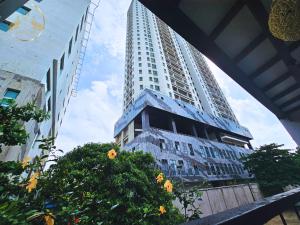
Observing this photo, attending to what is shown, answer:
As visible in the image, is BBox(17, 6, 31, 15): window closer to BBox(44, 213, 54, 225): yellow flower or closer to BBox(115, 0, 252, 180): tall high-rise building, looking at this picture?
BBox(44, 213, 54, 225): yellow flower

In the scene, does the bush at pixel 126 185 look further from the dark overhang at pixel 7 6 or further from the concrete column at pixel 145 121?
the concrete column at pixel 145 121

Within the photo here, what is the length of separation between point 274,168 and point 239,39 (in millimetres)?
21254

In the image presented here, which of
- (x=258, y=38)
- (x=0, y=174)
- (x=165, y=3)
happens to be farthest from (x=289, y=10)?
(x=0, y=174)

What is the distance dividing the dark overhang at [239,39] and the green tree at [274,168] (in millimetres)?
18872

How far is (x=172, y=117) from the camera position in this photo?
26000 millimetres

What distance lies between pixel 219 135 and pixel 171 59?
74.1 feet

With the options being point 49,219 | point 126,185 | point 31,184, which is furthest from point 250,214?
point 126,185

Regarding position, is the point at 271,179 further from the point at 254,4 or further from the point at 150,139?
the point at 254,4

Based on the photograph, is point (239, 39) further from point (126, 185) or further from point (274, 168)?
point (274, 168)

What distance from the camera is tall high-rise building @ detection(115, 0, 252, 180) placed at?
66.4 feet

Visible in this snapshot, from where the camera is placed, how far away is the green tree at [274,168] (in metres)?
16.5

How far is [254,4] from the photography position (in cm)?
171

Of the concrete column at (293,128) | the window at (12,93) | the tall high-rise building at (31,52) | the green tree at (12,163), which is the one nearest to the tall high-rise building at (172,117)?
the tall high-rise building at (31,52)

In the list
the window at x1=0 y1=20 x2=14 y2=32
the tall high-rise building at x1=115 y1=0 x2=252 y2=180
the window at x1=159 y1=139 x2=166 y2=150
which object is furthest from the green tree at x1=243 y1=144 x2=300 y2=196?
the window at x1=0 y1=20 x2=14 y2=32
